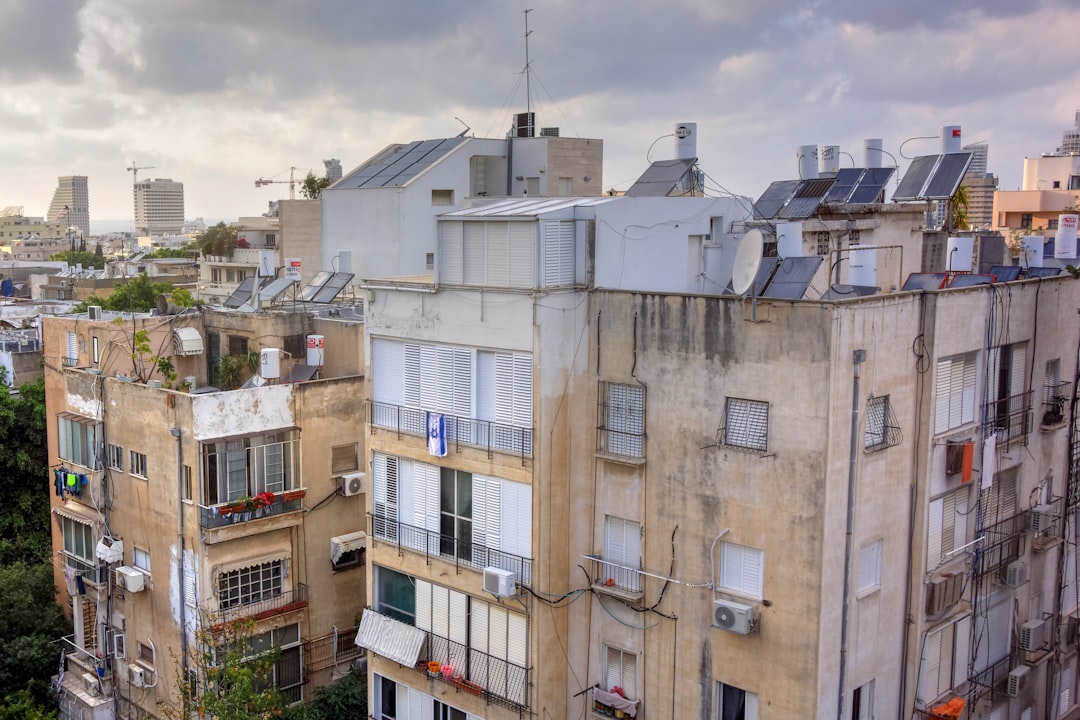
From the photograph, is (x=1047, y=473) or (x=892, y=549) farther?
(x=1047, y=473)

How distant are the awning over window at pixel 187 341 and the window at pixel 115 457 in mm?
3980

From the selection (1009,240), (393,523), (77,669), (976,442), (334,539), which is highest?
(1009,240)

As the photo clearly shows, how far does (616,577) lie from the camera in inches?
853

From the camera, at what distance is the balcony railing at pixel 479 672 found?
22.1 m

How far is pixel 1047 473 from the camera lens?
85.9 feet

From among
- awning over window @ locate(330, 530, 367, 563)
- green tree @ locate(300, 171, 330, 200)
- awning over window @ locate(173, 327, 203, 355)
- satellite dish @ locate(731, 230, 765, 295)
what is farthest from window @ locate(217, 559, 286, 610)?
green tree @ locate(300, 171, 330, 200)

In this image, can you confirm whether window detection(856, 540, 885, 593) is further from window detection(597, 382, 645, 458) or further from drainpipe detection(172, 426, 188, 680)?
drainpipe detection(172, 426, 188, 680)

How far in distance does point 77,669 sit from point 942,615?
26.4 metres

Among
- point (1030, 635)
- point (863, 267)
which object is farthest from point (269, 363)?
point (1030, 635)

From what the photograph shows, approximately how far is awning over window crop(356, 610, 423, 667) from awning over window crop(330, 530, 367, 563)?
495 cm

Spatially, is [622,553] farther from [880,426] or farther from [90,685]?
[90,685]

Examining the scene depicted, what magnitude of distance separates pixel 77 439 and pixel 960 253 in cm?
2621

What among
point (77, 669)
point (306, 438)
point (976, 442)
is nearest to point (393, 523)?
point (306, 438)

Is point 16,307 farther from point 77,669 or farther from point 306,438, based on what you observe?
point 306,438
